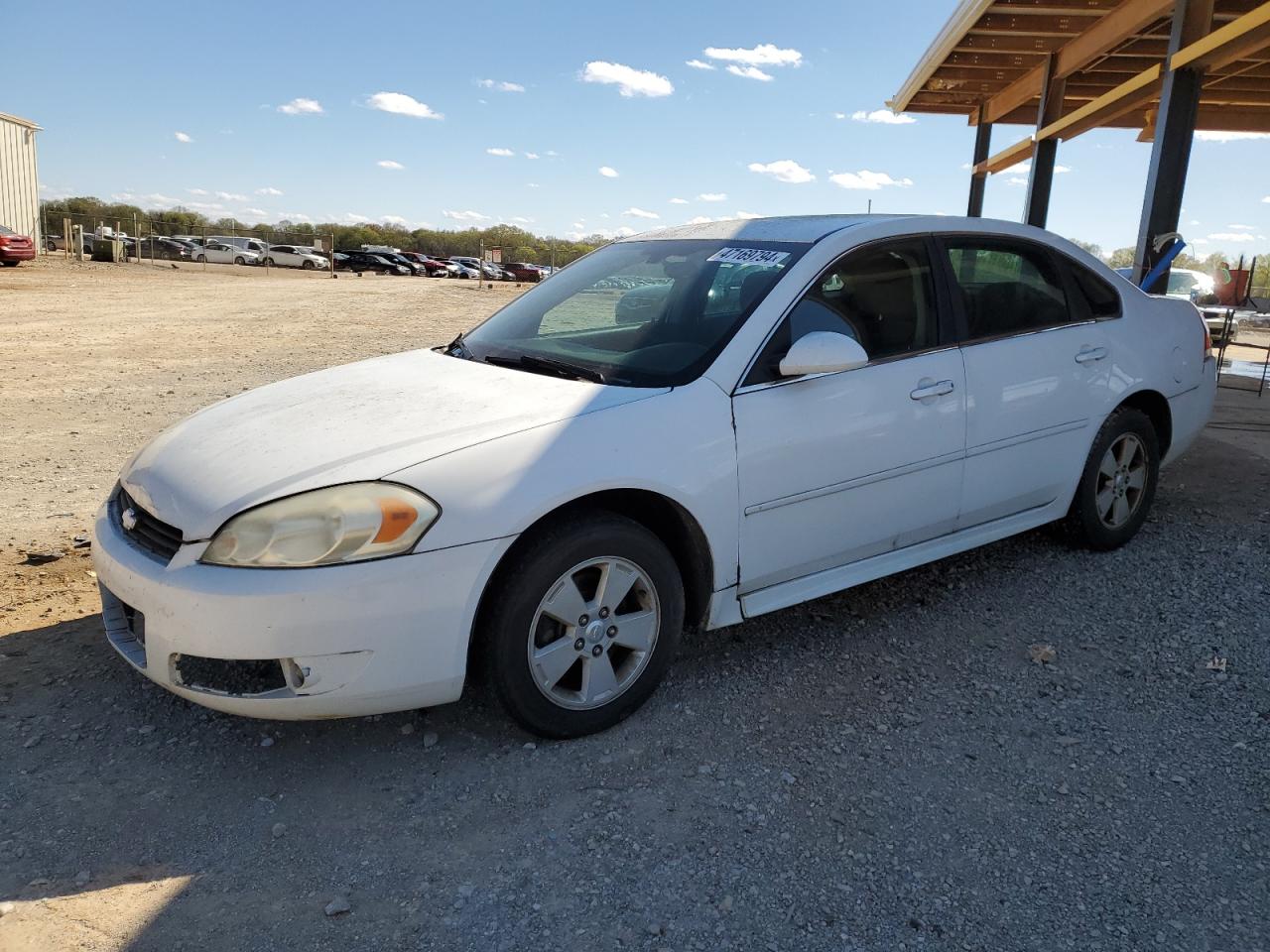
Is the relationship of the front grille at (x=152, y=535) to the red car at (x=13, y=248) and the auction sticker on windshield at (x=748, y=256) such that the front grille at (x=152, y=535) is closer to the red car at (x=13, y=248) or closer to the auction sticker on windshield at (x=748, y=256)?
the auction sticker on windshield at (x=748, y=256)

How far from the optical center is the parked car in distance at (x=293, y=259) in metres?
51.2

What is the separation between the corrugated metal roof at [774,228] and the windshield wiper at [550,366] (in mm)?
975

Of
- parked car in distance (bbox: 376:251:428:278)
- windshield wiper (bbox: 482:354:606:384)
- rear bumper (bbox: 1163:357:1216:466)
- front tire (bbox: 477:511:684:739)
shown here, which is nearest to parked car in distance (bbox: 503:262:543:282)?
parked car in distance (bbox: 376:251:428:278)

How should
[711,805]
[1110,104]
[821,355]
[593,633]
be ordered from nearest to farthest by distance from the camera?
[711,805] < [593,633] < [821,355] < [1110,104]

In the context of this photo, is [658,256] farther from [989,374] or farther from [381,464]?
[381,464]

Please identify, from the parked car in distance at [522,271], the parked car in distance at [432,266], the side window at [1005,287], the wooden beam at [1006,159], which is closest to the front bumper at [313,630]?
the side window at [1005,287]

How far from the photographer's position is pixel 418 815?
2.68m

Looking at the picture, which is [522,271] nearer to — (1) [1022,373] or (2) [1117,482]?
(2) [1117,482]

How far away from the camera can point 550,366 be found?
344cm

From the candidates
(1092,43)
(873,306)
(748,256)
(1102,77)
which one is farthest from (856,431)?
(1102,77)

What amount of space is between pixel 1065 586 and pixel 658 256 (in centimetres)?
231

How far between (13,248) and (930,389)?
32.6m

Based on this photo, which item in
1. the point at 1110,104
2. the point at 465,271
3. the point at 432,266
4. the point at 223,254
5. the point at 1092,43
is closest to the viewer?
the point at 1110,104

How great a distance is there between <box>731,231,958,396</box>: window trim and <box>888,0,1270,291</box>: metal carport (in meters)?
6.52
